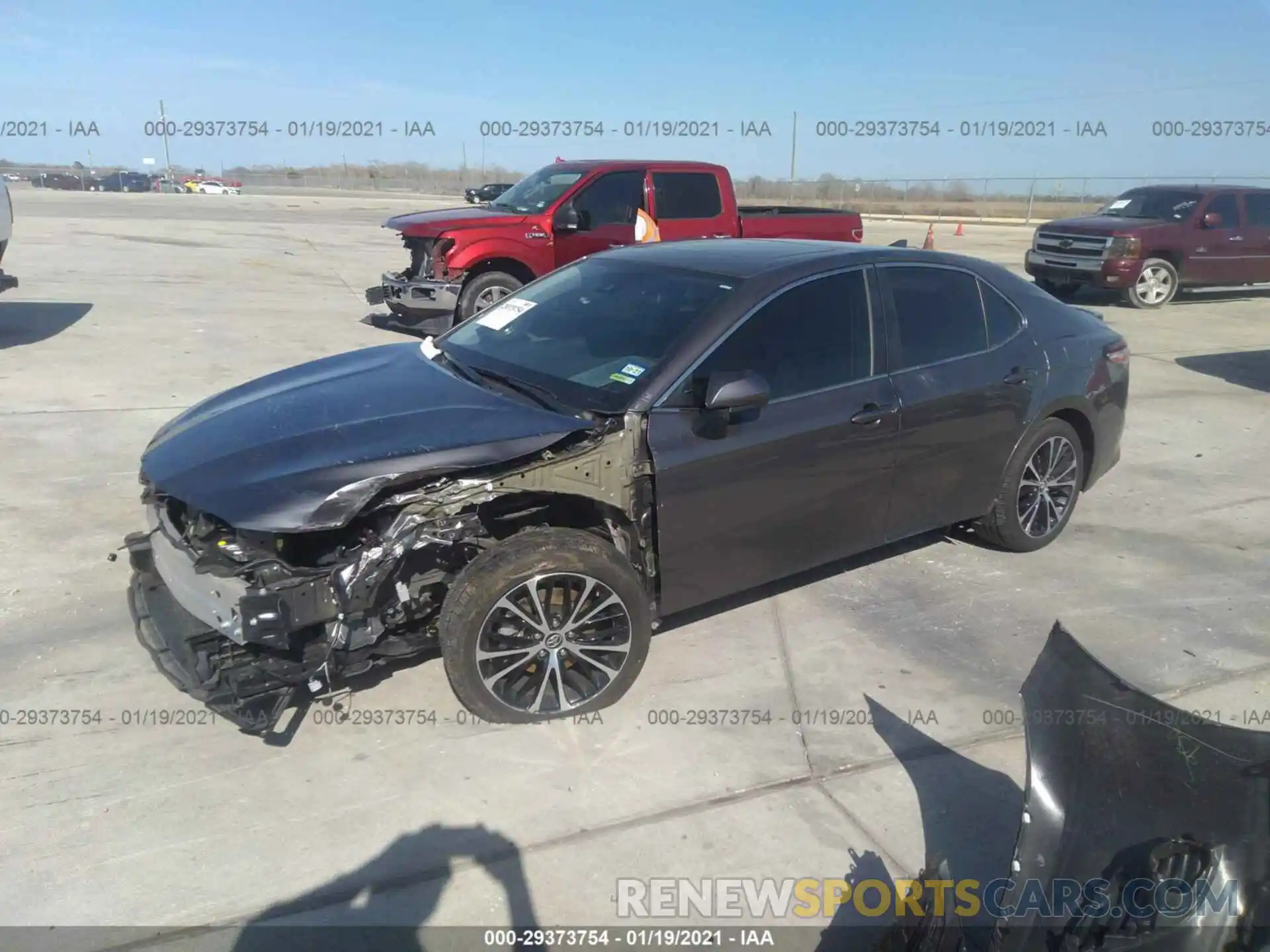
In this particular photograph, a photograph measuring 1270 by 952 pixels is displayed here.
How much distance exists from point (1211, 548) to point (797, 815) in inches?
148

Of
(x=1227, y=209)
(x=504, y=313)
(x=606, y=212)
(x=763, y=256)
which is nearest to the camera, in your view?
(x=763, y=256)

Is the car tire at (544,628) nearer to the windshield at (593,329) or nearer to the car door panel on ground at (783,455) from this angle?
the car door panel on ground at (783,455)

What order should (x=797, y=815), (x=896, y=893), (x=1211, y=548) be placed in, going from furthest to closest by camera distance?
(x=1211, y=548)
(x=797, y=815)
(x=896, y=893)

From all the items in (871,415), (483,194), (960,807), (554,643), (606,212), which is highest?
(483,194)

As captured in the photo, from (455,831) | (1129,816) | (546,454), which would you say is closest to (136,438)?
(546,454)

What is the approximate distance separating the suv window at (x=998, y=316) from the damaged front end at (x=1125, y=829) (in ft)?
8.76

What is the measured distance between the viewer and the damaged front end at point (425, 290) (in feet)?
32.8

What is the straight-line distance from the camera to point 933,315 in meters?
4.71

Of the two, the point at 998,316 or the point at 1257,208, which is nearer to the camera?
the point at 998,316

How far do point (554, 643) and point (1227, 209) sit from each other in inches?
637

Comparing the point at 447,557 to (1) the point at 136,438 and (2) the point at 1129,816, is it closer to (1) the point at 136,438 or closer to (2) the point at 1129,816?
(2) the point at 1129,816

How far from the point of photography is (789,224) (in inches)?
454

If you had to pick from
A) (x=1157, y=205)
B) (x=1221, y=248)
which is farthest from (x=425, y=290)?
(x=1221, y=248)

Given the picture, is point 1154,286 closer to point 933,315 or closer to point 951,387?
point 933,315
